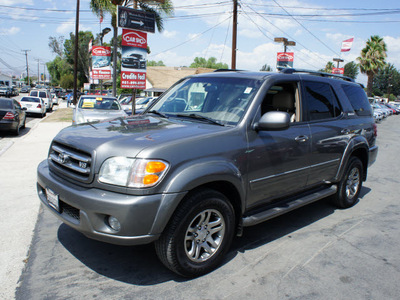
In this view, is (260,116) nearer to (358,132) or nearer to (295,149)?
(295,149)

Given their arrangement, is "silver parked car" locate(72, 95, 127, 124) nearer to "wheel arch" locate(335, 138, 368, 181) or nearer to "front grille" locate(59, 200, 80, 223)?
"wheel arch" locate(335, 138, 368, 181)

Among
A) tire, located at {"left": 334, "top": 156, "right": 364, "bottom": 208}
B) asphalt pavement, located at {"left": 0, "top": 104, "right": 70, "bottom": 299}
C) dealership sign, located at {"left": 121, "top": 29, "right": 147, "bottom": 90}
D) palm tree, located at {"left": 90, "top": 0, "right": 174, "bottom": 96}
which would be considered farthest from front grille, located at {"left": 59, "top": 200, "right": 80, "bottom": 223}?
palm tree, located at {"left": 90, "top": 0, "right": 174, "bottom": 96}

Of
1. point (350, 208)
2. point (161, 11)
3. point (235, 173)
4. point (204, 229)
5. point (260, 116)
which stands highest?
point (161, 11)

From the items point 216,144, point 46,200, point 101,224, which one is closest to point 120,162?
point 101,224

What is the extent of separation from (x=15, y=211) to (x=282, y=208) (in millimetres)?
3682

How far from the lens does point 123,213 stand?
2.76 meters

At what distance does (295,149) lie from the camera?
409cm

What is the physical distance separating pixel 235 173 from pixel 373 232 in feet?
8.02

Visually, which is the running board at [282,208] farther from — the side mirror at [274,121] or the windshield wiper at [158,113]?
the windshield wiper at [158,113]

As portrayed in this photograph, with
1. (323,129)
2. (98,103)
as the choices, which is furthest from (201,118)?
(98,103)

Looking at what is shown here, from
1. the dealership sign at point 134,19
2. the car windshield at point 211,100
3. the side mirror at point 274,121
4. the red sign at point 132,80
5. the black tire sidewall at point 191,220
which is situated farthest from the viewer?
the red sign at point 132,80

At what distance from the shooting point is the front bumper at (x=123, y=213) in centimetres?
277

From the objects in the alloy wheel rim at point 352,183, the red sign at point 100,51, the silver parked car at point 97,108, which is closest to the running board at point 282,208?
the alloy wheel rim at point 352,183

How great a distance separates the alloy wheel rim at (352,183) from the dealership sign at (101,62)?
22.4 m
